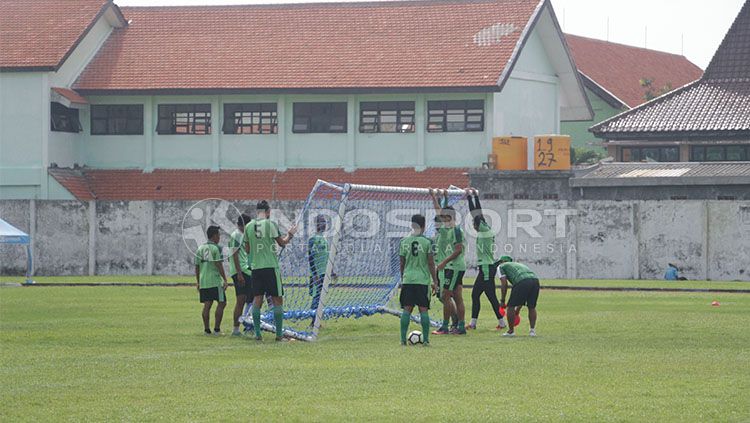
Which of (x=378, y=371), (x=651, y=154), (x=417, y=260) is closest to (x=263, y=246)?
(x=417, y=260)

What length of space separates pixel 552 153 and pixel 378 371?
116 ft

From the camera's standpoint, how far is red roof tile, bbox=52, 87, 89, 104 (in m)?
52.6

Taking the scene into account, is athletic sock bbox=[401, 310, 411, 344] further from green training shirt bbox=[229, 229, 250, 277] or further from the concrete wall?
the concrete wall

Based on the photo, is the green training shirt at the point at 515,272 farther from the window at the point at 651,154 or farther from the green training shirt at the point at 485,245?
the window at the point at 651,154

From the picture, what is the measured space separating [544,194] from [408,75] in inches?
306

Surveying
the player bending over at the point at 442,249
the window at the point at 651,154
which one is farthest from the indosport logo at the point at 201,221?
the player bending over at the point at 442,249

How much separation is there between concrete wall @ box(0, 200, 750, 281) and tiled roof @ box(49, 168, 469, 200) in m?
5.70

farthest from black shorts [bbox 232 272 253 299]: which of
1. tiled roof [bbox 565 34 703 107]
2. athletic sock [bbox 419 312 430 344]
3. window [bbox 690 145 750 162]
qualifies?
tiled roof [bbox 565 34 703 107]

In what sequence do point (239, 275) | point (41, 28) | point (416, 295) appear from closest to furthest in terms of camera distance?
point (416, 295) < point (239, 275) < point (41, 28)

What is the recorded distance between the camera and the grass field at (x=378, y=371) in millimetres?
13070

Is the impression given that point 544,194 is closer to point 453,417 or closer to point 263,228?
point 263,228

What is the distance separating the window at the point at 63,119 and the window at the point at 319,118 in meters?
8.53

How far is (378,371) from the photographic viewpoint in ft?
53.8

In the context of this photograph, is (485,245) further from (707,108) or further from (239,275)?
(707,108)
